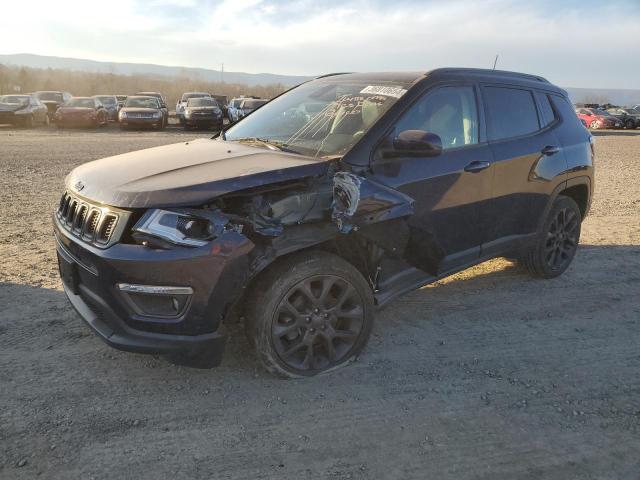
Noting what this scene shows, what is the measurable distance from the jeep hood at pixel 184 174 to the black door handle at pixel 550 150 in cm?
241

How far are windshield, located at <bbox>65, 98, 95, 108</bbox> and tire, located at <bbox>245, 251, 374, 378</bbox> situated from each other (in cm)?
2439

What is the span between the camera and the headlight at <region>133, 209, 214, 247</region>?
2732 mm

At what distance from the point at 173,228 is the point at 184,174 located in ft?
1.41

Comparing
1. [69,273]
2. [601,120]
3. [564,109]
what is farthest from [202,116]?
[601,120]

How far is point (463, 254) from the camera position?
4082mm

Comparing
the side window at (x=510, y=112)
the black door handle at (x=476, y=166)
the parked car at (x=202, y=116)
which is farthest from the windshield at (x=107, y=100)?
the black door handle at (x=476, y=166)

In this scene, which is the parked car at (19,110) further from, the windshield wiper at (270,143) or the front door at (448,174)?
the front door at (448,174)

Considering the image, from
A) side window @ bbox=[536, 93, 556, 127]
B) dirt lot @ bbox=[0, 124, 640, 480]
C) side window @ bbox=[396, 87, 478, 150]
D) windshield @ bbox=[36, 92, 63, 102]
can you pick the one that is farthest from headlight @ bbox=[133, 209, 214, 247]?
windshield @ bbox=[36, 92, 63, 102]

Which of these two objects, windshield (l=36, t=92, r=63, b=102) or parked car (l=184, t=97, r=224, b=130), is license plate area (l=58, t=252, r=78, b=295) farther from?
windshield (l=36, t=92, r=63, b=102)

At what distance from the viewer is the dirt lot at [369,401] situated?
2582mm

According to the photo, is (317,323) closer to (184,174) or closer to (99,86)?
(184,174)

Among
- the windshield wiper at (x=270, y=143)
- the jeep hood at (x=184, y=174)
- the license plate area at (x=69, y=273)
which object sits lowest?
the license plate area at (x=69, y=273)

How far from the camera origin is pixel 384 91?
379 cm

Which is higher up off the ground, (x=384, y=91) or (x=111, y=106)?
(x=384, y=91)
